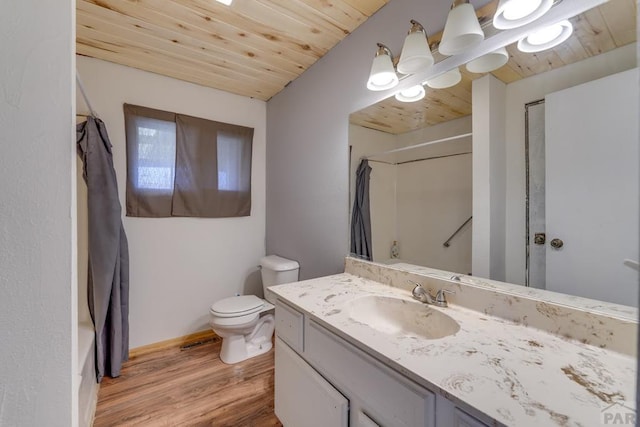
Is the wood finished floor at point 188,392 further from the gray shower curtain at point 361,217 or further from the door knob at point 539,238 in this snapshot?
the door knob at point 539,238

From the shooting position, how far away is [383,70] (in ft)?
4.39

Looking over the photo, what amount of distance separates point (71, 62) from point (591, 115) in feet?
4.75

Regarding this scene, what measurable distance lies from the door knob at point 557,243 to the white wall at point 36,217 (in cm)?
144

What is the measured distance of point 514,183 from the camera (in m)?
0.98

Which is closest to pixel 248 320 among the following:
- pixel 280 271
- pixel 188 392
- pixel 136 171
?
pixel 280 271

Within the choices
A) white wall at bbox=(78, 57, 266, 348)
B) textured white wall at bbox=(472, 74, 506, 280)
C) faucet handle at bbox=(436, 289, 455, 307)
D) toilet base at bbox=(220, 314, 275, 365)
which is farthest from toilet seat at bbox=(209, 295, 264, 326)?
textured white wall at bbox=(472, 74, 506, 280)

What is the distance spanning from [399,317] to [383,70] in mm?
1236

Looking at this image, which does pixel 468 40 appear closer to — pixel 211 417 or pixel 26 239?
pixel 26 239

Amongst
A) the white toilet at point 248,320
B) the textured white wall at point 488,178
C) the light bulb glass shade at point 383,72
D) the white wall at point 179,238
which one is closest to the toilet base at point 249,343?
the white toilet at point 248,320

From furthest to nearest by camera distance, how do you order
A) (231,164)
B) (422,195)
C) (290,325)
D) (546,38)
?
1. (231,164)
2. (422,195)
3. (290,325)
4. (546,38)

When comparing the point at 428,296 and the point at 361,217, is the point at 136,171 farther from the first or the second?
the point at 428,296

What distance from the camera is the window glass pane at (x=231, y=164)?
2398mm

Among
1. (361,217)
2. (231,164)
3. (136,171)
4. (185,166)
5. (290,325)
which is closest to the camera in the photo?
(290,325)

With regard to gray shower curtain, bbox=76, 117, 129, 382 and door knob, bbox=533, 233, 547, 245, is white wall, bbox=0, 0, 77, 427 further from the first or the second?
door knob, bbox=533, 233, 547, 245
